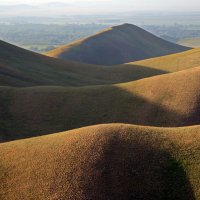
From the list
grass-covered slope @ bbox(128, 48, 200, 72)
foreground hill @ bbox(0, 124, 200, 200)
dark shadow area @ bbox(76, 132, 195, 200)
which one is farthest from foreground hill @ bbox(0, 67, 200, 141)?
grass-covered slope @ bbox(128, 48, 200, 72)

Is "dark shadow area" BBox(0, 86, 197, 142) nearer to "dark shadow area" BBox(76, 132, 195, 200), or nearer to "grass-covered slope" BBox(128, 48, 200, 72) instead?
"dark shadow area" BBox(76, 132, 195, 200)

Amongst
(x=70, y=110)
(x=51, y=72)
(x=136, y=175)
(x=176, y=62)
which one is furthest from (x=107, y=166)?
(x=176, y=62)

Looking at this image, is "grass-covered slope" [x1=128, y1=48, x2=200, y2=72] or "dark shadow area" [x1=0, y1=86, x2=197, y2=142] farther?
"grass-covered slope" [x1=128, y1=48, x2=200, y2=72]

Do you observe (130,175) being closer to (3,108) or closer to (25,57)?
(3,108)

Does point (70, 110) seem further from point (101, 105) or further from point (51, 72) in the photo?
point (51, 72)

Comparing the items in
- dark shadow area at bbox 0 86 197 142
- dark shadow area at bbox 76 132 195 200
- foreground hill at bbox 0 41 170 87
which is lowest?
foreground hill at bbox 0 41 170 87

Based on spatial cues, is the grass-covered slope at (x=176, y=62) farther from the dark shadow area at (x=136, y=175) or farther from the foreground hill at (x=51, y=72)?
the dark shadow area at (x=136, y=175)
